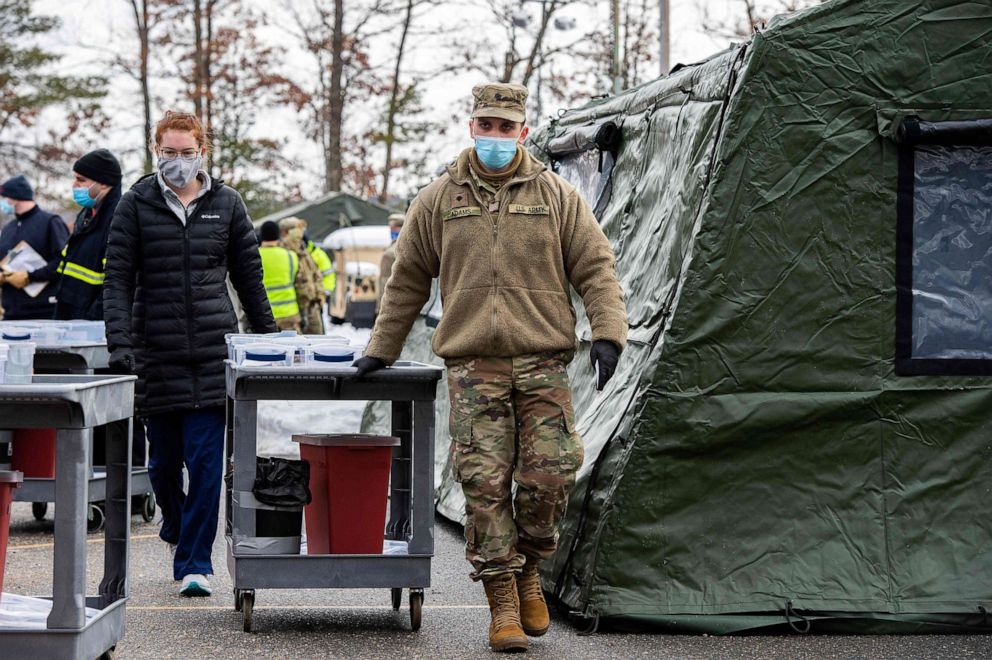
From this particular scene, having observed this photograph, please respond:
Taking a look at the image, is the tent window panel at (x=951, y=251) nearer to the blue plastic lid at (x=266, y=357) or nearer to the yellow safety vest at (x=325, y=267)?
the blue plastic lid at (x=266, y=357)

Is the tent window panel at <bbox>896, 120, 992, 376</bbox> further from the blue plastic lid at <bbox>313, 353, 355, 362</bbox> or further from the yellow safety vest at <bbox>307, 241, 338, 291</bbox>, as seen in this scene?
the yellow safety vest at <bbox>307, 241, 338, 291</bbox>

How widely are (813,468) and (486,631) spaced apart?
147 centimetres

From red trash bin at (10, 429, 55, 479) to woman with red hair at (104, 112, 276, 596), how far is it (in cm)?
171

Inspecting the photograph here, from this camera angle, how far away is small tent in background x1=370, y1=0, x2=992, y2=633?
18.8 feet

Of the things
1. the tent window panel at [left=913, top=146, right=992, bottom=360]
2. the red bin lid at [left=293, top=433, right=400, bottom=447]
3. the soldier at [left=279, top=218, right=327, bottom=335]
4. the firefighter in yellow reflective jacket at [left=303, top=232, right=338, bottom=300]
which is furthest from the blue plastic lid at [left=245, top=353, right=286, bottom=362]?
the firefighter in yellow reflective jacket at [left=303, top=232, right=338, bottom=300]

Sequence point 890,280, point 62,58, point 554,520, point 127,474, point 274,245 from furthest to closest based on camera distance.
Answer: point 62,58 → point 274,245 → point 890,280 → point 554,520 → point 127,474

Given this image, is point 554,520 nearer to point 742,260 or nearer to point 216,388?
→ point 742,260

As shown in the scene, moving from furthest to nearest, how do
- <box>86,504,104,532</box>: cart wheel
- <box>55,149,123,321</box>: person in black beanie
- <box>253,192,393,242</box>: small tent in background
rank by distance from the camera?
<box>253,192,393,242</box>: small tent in background → <box>55,149,123,321</box>: person in black beanie → <box>86,504,104,532</box>: cart wheel

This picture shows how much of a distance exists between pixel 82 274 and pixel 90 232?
29cm

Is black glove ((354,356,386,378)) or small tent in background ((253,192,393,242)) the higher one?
small tent in background ((253,192,393,242))

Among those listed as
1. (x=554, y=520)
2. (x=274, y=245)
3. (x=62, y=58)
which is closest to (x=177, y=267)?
(x=554, y=520)

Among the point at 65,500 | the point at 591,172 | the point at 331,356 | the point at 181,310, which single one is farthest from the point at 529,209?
the point at 591,172

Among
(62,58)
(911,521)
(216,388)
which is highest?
(62,58)

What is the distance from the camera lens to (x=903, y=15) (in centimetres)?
581
